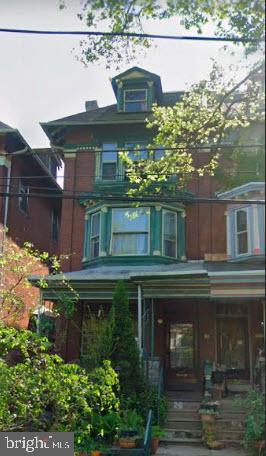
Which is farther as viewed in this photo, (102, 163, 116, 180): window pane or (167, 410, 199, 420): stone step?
(102, 163, 116, 180): window pane

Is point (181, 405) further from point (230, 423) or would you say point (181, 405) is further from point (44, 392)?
point (44, 392)

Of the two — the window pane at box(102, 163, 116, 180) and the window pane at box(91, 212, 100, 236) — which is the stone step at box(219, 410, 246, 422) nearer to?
the window pane at box(91, 212, 100, 236)

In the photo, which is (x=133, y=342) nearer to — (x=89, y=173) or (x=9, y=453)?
(x=9, y=453)

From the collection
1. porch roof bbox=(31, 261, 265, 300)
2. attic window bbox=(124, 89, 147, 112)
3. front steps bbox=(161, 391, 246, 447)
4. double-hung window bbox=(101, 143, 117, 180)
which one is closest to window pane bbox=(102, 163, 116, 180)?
double-hung window bbox=(101, 143, 117, 180)

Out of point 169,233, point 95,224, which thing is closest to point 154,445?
point 169,233

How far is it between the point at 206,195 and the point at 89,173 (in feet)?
14.0

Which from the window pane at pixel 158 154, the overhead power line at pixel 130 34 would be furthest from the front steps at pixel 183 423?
the overhead power line at pixel 130 34

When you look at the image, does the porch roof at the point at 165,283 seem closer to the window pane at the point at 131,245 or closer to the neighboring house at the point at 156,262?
the neighboring house at the point at 156,262

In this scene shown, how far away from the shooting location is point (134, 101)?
1173 centimetres

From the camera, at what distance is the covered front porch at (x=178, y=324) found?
5.29 metres

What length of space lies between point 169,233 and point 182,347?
4873 millimetres

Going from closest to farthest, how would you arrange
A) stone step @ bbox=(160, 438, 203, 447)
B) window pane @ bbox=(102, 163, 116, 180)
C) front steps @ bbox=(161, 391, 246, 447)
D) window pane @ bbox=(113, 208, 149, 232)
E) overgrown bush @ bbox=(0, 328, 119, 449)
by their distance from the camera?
overgrown bush @ bbox=(0, 328, 119, 449) < front steps @ bbox=(161, 391, 246, 447) < stone step @ bbox=(160, 438, 203, 447) < window pane @ bbox=(113, 208, 149, 232) < window pane @ bbox=(102, 163, 116, 180)

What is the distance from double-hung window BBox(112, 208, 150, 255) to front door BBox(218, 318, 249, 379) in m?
3.89

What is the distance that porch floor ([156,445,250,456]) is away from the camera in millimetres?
4555
